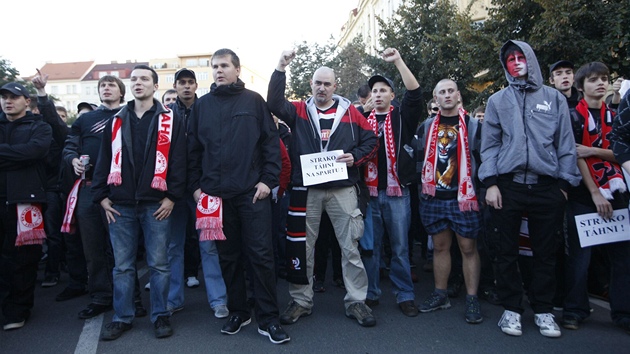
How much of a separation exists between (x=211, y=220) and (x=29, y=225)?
1867 mm

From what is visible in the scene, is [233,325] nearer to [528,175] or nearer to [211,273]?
[211,273]

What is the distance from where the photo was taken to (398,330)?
13.2ft

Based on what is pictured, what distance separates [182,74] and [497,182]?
3534 millimetres

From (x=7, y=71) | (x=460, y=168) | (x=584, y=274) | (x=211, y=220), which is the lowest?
(x=584, y=274)

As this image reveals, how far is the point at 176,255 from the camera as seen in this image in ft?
15.2

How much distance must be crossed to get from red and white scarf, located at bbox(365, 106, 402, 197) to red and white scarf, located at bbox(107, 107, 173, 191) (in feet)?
6.22

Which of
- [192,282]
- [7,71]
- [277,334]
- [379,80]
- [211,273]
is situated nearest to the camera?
[277,334]

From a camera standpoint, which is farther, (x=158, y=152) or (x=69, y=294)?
(x=69, y=294)

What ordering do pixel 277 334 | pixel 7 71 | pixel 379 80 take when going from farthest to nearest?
pixel 7 71, pixel 379 80, pixel 277 334

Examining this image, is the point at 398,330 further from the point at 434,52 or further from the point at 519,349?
the point at 434,52

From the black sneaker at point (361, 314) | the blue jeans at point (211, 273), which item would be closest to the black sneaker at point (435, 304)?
the black sneaker at point (361, 314)

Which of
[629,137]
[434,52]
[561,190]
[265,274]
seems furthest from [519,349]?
[434,52]

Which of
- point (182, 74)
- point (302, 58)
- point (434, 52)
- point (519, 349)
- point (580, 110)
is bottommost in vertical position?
point (519, 349)

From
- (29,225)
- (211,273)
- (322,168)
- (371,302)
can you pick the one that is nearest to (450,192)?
(322,168)
